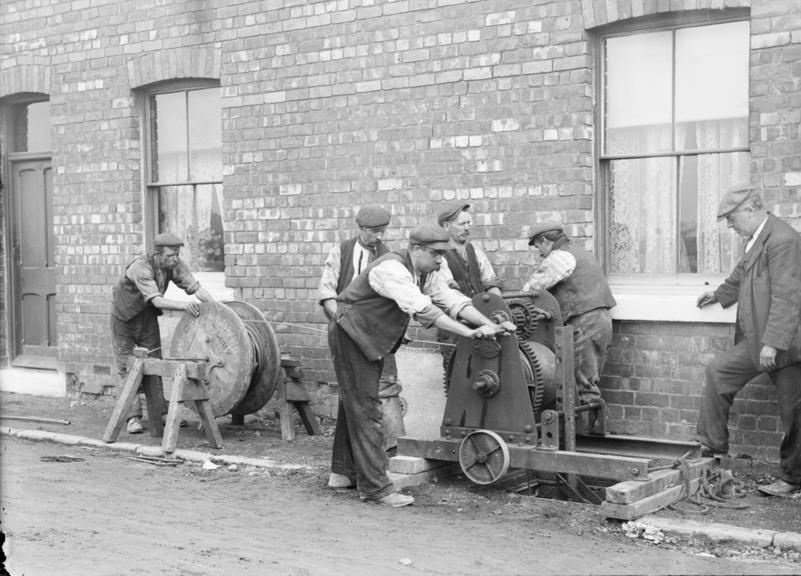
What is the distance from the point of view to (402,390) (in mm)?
9312

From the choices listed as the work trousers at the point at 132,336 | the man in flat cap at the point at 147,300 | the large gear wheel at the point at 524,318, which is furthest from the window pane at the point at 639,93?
the work trousers at the point at 132,336

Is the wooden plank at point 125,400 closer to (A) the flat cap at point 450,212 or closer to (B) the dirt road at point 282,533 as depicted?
(B) the dirt road at point 282,533

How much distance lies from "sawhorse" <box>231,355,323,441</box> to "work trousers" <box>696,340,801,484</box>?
352 cm

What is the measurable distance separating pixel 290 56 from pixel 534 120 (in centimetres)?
264

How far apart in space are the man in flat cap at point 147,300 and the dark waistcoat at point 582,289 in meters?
3.18

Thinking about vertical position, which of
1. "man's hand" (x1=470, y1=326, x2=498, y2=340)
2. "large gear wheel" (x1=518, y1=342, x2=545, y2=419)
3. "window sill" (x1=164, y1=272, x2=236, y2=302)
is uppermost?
"window sill" (x1=164, y1=272, x2=236, y2=302)

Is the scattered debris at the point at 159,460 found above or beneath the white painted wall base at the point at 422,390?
beneath

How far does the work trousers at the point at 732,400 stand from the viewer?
7.25 m

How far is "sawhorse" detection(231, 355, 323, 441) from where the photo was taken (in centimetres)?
954

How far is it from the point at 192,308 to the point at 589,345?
11.2ft

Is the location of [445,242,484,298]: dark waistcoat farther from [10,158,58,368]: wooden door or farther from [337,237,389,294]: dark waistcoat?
[10,158,58,368]: wooden door

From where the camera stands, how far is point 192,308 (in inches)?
371

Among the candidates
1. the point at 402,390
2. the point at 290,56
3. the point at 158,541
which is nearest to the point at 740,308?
the point at 402,390

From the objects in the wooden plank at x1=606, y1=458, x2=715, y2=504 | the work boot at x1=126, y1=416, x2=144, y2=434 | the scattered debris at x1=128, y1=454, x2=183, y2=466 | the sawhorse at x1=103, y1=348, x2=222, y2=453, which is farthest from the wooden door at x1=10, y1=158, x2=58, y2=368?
the wooden plank at x1=606, y1=458, x2=715, y2=504
